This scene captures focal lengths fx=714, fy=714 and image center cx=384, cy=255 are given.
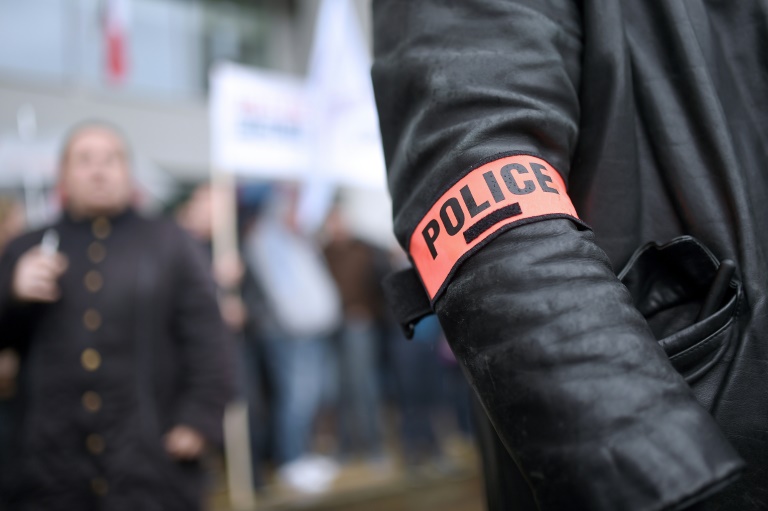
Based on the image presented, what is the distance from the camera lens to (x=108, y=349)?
97.6 inches

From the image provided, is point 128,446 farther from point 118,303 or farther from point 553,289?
point 553,289

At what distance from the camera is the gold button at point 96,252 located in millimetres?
2578

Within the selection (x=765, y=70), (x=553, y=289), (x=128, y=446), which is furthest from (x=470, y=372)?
(x=128, y=446)

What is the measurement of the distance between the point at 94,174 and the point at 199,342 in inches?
29.2

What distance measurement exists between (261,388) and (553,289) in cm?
454

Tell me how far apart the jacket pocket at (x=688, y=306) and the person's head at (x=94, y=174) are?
2.32m

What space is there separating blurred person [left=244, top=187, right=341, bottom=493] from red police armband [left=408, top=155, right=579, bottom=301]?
13.5 feet

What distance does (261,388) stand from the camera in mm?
4953

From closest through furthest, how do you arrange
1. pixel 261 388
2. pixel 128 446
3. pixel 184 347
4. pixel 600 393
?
pixel 600 393, pixel 128 446, pixel 184 347, pixel 261 388

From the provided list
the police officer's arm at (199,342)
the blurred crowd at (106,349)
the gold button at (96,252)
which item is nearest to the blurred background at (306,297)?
the police officer's arm at (199,342)

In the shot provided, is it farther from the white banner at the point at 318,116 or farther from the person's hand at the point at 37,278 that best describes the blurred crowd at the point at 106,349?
the white banner at the point at 318,116

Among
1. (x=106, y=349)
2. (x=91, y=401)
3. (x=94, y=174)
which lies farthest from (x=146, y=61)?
(x=91, y=401)

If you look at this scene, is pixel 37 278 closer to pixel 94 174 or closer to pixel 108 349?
pixel 108 349

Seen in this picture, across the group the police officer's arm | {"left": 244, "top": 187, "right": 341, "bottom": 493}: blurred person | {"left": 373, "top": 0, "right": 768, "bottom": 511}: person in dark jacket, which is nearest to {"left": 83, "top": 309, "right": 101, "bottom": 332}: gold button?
the police officer's arm
